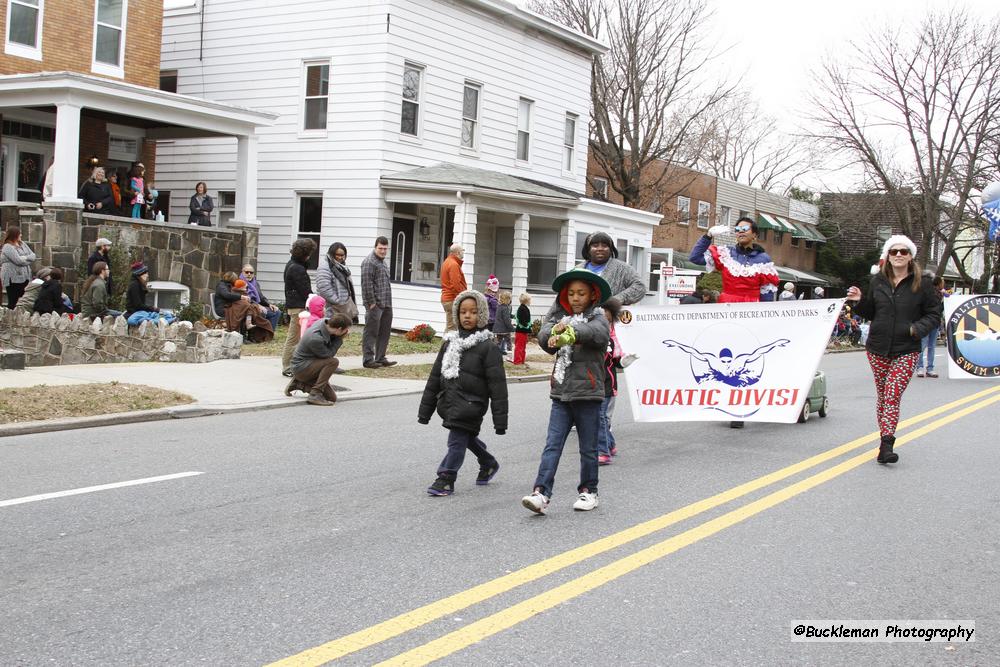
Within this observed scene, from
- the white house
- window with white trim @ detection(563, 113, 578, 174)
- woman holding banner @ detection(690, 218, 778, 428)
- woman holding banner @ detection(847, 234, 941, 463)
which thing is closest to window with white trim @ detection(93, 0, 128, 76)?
the white house

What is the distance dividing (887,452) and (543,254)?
59.9ft

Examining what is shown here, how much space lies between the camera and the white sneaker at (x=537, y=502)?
624 centimetres

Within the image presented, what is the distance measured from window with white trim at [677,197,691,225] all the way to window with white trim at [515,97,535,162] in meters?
15.2

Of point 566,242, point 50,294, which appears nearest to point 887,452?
point 50,294

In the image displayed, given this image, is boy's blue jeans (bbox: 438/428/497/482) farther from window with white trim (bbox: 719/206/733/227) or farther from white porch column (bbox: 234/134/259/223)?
window with white trim (bbox: 719/206/733/227)

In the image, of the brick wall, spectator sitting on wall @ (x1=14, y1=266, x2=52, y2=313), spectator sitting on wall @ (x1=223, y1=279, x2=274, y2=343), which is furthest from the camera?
the brick wall

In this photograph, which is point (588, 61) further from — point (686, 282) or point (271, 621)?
point (271, 621)

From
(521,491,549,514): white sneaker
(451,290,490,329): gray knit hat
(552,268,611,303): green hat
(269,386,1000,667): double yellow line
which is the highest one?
(552,268,611,303): green hat

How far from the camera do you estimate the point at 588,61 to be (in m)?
29.0

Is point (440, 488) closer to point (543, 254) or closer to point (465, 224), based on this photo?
point (465, 224)

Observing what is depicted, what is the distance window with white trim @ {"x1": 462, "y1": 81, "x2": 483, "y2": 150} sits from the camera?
25203 mm

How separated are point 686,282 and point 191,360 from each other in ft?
42.9

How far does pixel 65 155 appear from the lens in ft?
58.4
